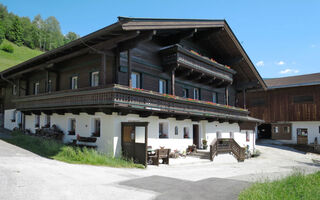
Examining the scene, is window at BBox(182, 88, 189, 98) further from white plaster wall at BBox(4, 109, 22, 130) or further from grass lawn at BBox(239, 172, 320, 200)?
white plaster wall at BBox(4, 109, 22, 130)

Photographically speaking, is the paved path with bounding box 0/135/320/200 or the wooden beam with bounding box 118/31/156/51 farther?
the wooden beam with bounding box 118/31/156/51

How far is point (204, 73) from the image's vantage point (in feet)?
68.3

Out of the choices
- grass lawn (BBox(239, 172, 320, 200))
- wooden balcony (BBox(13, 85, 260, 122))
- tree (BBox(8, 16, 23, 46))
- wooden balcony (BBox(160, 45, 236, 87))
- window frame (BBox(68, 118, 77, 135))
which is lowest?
grass lawn (BBox(239, 172, 320, 200))

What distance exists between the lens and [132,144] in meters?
14.2

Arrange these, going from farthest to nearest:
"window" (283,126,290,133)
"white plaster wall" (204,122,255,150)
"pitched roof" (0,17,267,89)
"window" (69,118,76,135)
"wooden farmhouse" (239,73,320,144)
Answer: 1. "window" (283,126,290,133)
2. "wooden farmhouse" (239,73,320,144)
3. "white plaster wall" (204,122,255,150)
4. "window" (69,118,76,135)
5. "pitched roof" (0,17,267,89)

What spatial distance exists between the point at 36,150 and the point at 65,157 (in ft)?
8.63

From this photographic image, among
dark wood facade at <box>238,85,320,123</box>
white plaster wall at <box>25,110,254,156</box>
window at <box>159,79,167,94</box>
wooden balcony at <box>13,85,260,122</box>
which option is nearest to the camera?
wooden balcony at <box>13,85,260,122</box>

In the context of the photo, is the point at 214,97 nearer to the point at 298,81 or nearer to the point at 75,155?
the point at 298,81

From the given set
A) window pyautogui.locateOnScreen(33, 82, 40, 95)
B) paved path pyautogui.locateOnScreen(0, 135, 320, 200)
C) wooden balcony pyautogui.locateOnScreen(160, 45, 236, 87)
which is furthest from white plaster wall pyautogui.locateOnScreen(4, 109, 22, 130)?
wooden balcony pyautogui.locateOnScreen(160, 45, 236, 87)

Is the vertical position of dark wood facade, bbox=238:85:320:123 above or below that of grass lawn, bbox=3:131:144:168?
above

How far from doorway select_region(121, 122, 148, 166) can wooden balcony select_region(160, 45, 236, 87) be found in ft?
19.5

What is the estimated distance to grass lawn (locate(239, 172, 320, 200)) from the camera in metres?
7.30

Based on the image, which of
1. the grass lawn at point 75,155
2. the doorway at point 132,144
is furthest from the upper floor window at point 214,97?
the grass lawn at point 75,155

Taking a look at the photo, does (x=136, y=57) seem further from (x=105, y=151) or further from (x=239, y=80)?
(x=239, y=80)
